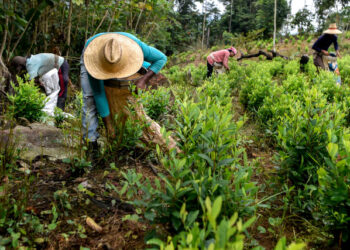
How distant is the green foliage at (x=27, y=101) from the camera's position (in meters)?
3.82

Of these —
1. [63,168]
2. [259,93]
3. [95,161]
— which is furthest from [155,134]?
[259,93]

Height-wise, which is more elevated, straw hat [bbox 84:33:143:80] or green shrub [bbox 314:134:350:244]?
straw hat [bbox 84:33:143:80]

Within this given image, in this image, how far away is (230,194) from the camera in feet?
5.17

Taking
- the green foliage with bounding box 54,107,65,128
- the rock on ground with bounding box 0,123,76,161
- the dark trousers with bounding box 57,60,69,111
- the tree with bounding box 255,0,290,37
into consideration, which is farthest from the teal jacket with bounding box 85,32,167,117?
the tree with bounding box 255,0,290,37

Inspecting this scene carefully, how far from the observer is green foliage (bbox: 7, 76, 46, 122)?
382 centimetres

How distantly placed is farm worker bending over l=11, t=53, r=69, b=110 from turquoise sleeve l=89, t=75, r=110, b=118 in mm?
2675

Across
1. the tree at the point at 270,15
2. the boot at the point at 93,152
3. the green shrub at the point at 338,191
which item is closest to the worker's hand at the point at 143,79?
the boot at the point at 93,152

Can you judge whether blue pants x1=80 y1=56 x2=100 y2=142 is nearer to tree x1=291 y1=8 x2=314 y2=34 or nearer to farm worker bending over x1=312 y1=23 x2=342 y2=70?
farm worker bending over x1=312 y1=23 x2=342 y2=70

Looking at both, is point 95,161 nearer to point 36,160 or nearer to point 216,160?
point 36,160

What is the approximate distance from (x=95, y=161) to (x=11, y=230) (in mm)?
1286

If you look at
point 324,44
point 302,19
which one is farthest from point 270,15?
point 324,44

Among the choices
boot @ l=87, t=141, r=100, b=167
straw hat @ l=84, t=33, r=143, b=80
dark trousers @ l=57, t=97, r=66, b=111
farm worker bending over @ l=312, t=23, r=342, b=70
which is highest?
farm worker bending over @ l=312, t=23, r=342, b=70

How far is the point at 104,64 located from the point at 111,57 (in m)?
0.14

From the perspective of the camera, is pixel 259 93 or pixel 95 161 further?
pixel 259 93
